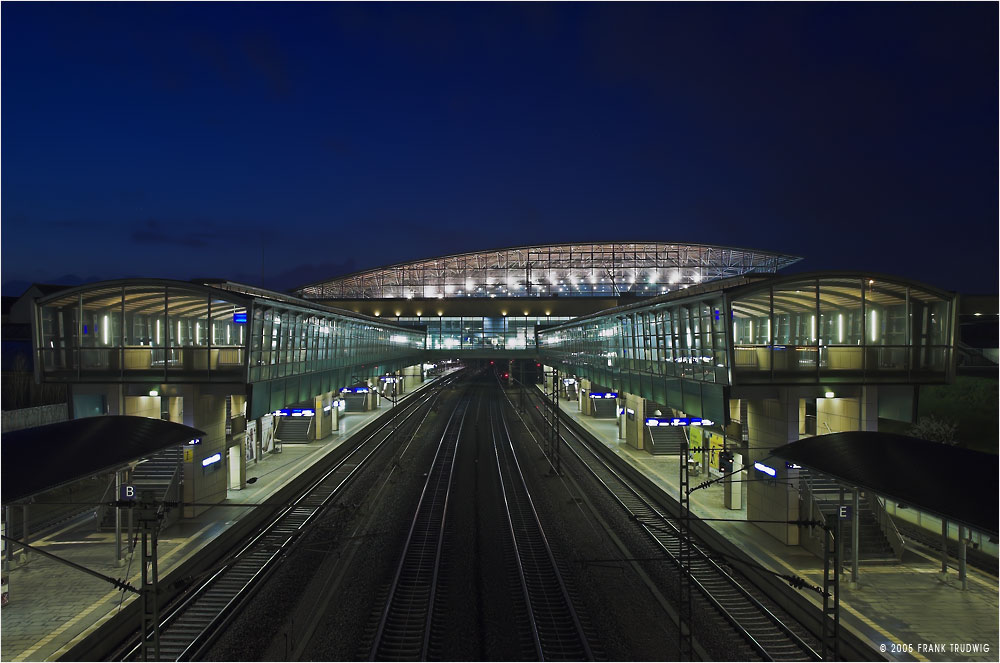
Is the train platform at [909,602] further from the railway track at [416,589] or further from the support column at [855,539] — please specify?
the railway track at [416,589]

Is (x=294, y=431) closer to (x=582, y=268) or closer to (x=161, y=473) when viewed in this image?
(x=161, y=473)

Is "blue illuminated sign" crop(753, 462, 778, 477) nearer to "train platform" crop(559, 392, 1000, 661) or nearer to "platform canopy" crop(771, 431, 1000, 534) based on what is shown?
"train platform" crop(559, 392, 1000, 661)

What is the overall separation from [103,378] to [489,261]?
55911 mm

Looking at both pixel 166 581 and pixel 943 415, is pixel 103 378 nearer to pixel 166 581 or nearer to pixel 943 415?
pixel 166 581

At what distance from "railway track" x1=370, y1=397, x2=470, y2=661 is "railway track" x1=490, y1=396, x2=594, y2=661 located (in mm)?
2185

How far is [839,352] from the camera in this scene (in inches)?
706

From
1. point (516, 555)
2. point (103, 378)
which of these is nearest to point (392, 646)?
point (516, 555)

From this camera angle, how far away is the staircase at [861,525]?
15758mm

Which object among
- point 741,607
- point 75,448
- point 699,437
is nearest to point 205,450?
point 75,448

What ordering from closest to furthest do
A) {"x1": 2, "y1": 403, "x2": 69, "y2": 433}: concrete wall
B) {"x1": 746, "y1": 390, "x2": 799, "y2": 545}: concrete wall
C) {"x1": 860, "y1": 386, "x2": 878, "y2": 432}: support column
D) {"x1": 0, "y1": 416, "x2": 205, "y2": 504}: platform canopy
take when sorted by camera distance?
{"x1": 0, "y1": 416, "x2": 205, "y2": 504}: platform canopy
{"x1": 746, "y1": 390, "x2": 799, "y2": 545}: concrete wall
{"x1": 860, "y1": 386, "x2": 878, "y2": 432}: support column
{"x1": 2, "y1": 403, "x2": 69, "y2": 433}: concrete wall

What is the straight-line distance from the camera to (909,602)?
13.2 metres

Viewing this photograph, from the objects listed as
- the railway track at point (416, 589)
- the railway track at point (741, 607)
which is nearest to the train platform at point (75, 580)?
the railway track at point (416, 589)

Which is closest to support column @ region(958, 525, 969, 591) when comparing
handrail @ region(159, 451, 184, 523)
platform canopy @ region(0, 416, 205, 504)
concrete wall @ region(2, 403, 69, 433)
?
platform canopy @ region(0, 416, 205, 504)

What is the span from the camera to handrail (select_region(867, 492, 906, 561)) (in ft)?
52.2
